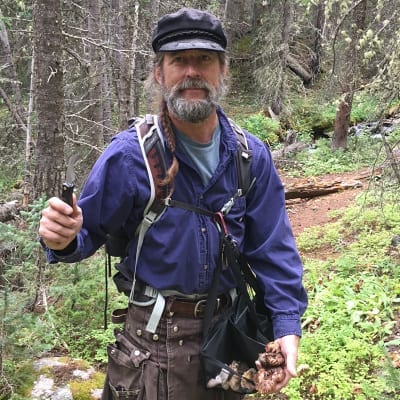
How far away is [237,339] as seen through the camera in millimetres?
2430

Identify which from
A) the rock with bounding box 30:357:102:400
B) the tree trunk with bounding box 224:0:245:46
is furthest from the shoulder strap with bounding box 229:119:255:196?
the tree trunk with bounding box 224:0:245:46

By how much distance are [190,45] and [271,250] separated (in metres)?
1.11

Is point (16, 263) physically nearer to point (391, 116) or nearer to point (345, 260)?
point (345, 260)

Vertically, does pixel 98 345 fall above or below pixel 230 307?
below

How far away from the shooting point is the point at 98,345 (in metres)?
4.82

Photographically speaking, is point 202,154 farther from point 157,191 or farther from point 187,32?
point 187,32

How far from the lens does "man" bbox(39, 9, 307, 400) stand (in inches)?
86.2

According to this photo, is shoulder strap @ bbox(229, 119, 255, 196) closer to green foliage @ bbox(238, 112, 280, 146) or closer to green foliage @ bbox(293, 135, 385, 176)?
green foliage @ bbox(293, 135, 385, 176)

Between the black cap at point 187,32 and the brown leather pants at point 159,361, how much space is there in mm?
1301

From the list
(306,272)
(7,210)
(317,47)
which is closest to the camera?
(306,272)

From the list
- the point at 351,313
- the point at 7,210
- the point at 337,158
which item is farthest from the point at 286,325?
the point at 337,158

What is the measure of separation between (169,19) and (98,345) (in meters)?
3.55

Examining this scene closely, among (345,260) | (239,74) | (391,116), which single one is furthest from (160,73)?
(239,74)

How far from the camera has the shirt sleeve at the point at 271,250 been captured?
2447 millimetres
